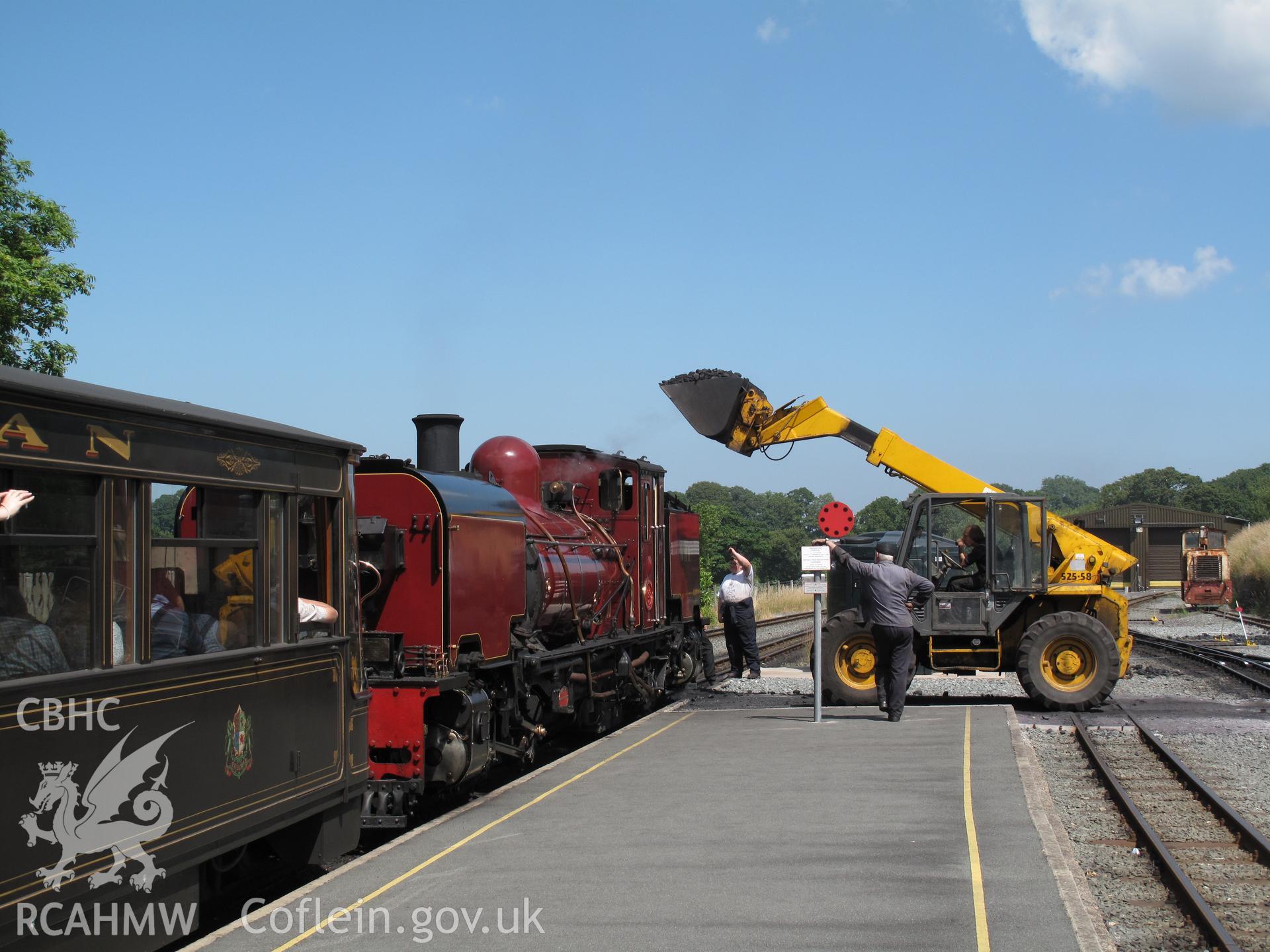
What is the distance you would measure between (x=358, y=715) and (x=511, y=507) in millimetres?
3331

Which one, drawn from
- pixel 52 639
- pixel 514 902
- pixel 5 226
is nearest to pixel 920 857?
pixel 514 902

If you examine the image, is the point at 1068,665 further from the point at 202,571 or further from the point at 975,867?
the point at 202,571

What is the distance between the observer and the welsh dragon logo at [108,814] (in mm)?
4520

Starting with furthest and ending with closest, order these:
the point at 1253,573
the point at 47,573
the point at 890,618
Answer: the point at 1253,573 → the point at 890,618 → the point at 47,573

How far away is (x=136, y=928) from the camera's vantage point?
5172mm

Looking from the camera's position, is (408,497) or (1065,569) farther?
(1065,569)

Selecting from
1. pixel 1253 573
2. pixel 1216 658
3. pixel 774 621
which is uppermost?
pixel 1253 573

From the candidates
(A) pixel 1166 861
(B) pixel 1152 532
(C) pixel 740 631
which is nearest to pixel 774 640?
(C) pixel 740 631

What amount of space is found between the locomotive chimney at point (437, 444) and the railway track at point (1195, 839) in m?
6.08

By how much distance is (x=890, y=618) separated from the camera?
12086mm

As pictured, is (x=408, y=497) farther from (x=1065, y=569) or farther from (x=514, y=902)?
(x=1065, y=569)

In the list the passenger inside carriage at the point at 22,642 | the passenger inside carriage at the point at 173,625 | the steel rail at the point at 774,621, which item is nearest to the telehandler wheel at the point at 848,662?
the passenger inside carriage at the point at 173,625

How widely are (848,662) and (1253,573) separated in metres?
35.2

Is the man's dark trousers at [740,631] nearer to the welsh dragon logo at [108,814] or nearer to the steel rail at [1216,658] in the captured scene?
the steel rail at [1216,658]
